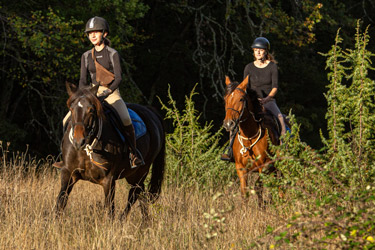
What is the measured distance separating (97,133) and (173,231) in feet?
5.47

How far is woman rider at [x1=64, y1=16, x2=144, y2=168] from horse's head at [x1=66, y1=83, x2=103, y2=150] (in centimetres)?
55

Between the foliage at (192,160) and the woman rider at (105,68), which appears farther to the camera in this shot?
the foliage at (192,160)

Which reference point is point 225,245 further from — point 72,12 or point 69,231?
point 72,12

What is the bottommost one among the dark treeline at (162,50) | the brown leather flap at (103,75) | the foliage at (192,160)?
the foliage at (192,160)

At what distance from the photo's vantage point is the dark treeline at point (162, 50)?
Answer: 14672 mm

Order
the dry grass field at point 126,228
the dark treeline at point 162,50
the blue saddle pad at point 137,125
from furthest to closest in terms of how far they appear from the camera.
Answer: the dark treeline at point 162,50 < the blue saddle pad at point 137,125 < the dry grass field at point 126,228

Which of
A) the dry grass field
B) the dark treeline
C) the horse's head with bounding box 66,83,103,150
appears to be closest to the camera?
the dry grass field

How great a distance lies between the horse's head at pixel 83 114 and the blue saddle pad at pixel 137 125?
124cm

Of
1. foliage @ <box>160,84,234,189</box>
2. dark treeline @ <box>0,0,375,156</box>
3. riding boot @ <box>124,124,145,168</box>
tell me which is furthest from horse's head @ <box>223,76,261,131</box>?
dark treeline @ <box>0,0,375,156</box>

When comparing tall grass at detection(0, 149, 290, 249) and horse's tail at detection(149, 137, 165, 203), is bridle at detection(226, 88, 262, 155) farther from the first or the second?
horse's tail at detection(149, 137, 165, 203)

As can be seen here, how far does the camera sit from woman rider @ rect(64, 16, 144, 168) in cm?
767

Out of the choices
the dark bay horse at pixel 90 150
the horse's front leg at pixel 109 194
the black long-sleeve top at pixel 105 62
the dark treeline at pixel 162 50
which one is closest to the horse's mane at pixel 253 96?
the black long-sleeve top at pixel 105 62

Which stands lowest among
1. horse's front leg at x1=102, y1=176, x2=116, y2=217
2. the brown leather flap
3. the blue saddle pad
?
horse's front leg at x1=102, y1=176, x2=116, y2=217

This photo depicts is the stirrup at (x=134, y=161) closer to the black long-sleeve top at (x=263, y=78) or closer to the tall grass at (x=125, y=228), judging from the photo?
the tall grass at (x=125, y=228)
